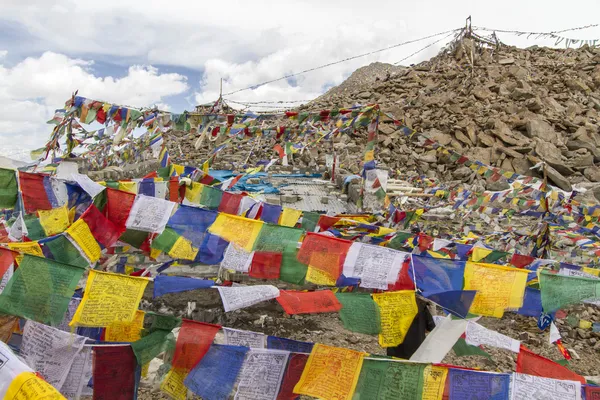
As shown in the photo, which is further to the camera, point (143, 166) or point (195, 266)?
point (143, 166)

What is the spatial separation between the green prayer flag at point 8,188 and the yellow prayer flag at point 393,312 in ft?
13.3

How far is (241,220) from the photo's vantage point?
165 inches

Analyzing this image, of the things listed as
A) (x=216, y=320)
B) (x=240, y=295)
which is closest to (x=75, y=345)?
(x=240, y=295)

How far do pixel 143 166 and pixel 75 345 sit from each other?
544 inches

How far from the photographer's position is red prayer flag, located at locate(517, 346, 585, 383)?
3303mm

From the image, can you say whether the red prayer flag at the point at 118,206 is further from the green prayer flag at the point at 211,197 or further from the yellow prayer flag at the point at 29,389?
the yellow prayer flag at the point at 29,389

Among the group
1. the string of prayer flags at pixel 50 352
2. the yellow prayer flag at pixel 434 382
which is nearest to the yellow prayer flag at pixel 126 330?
the string of prayer flags at pixel 50 352

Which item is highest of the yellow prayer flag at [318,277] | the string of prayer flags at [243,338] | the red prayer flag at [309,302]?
the yellow prayer flag at [318,277]

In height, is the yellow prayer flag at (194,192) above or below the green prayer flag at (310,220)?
above

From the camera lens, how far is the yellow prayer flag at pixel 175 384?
334 centimetres

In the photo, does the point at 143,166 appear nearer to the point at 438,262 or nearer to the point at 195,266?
the point at 195,266

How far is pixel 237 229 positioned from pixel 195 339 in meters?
1.21

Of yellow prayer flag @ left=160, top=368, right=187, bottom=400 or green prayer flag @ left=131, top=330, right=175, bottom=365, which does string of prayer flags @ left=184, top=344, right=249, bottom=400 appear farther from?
green prayer flag @ left=131, top=330, right=175, bottom=365

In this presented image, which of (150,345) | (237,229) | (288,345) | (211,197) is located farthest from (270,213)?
(150,345)
